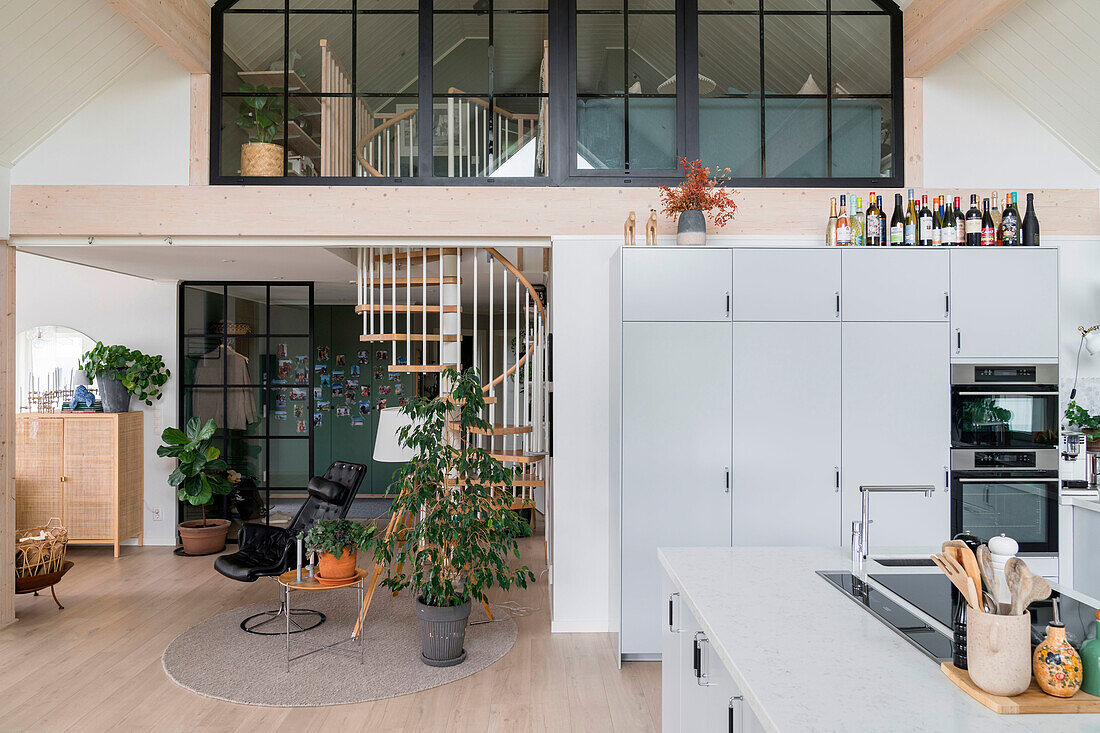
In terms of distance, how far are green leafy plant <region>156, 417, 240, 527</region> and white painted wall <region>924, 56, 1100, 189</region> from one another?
18.5 ft

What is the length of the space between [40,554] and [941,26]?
244 inches

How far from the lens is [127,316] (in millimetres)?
6254

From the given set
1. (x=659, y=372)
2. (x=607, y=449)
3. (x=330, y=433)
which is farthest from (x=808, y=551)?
(x=330, y=433)

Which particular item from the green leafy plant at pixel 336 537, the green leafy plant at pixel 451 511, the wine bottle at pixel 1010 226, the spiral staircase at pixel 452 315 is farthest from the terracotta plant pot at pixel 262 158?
the wine bottle at pixel 1010 226

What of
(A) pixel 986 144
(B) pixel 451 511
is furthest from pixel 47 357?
(A) pixel 986 144

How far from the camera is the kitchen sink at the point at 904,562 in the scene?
2242 millimetres

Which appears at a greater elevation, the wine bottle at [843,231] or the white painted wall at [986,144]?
the white painted wall at [986,144]

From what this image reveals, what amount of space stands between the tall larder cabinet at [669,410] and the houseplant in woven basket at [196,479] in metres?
3.81

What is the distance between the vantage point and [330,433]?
902cm

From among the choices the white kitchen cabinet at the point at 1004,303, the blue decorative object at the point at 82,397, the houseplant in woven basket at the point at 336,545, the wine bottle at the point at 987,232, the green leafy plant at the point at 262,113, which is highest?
the green leafy plant at the point at 262,113

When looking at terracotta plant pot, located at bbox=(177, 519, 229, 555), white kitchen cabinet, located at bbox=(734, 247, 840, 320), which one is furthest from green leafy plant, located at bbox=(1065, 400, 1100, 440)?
terracotta plant pot, located at bbox=(177, 519, 229, 555)

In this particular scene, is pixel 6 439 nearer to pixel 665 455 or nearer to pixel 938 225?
pixel 665 455

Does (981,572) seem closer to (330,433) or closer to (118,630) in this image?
(118,630)

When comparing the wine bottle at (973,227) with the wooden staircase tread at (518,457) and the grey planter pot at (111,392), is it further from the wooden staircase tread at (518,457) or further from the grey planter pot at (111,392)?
the grey planter pot at (111,392)
